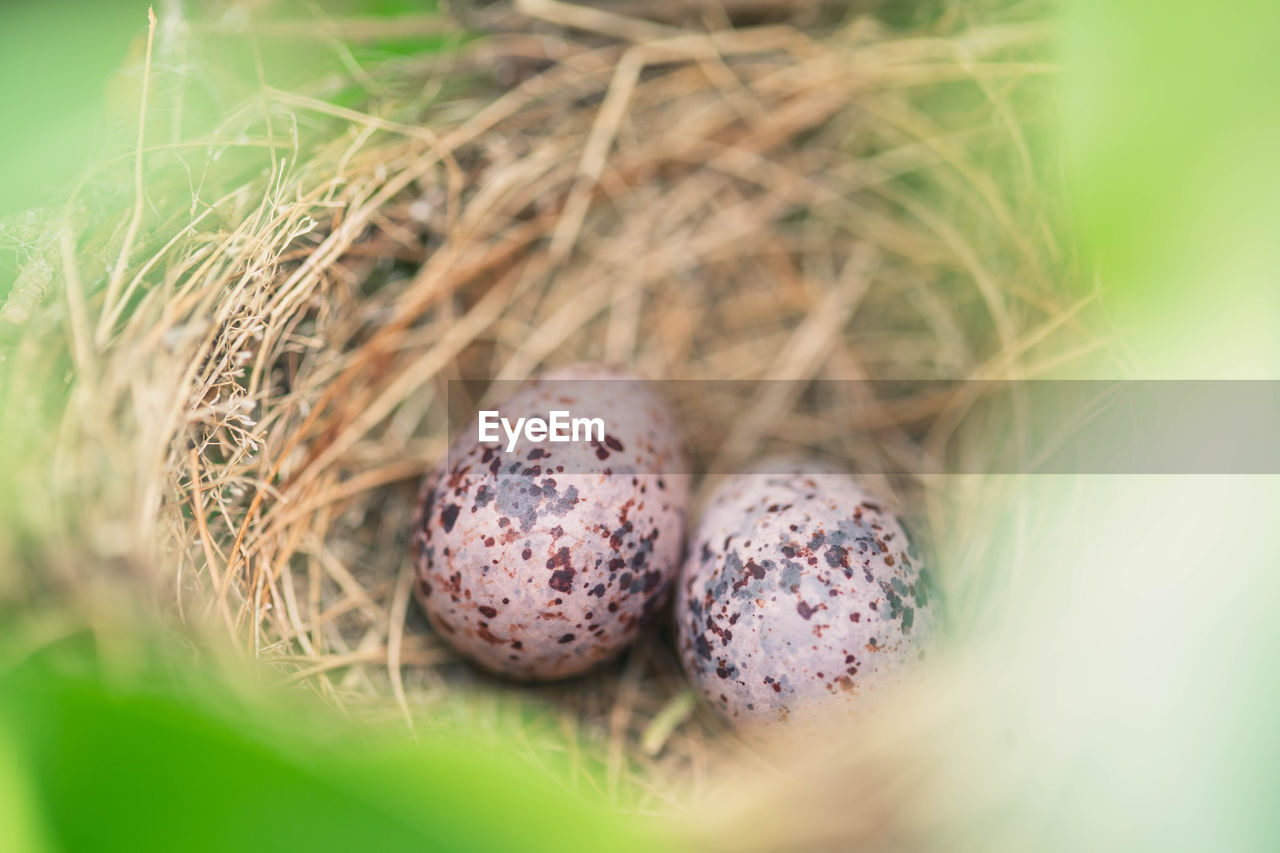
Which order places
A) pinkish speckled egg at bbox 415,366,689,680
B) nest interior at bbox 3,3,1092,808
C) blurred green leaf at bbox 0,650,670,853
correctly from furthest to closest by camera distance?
pinkish speckled egg at bbox 415,366,689,680 < nest interior at bbox 3,3,1092,808 < blurred green leaf at bbox 0,650,670,853

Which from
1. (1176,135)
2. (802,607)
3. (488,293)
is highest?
(488,293)

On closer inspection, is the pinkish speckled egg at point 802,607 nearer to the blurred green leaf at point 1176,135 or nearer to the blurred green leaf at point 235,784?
the blurred green leaf at point 1176,135

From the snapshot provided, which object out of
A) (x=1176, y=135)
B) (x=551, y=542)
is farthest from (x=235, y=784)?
(x=551, y=542)

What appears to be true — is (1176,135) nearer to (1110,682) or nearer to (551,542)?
(1110,682)

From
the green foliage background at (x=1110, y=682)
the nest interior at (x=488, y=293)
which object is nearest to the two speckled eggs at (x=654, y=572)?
the nest interior at (x=488, y=293)

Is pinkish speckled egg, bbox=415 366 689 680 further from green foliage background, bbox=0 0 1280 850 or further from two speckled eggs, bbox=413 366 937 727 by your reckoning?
green foliage background, bbox=0 0 1280 850

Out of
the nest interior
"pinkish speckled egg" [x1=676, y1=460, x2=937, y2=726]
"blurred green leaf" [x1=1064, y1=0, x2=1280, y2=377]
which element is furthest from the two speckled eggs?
"blurred green leaf" [x1=1064, y1=0, x2=1280, y2=377]

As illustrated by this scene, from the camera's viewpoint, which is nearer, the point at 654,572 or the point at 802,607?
the point at 802,607

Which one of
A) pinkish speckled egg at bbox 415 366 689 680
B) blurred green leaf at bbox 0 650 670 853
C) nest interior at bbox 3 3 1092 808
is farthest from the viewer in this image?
pinkish speckled egg at bbox 415 366 689 680
